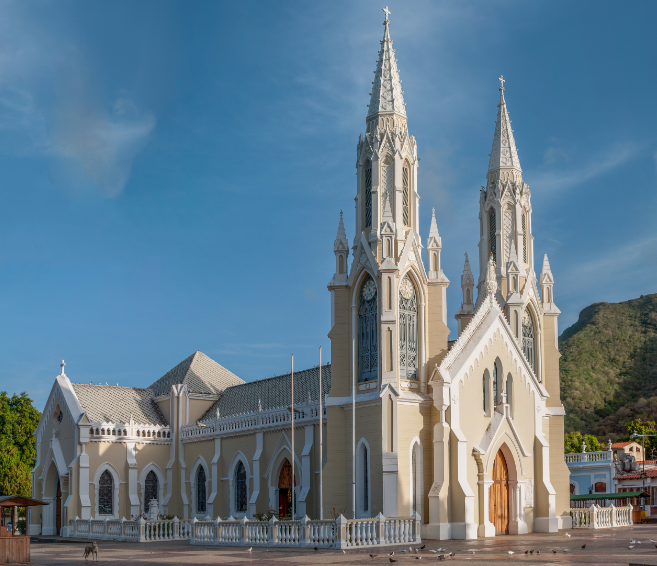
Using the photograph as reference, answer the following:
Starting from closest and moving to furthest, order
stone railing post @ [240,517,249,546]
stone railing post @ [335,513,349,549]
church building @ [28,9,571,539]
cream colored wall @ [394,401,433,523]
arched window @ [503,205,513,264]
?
stone railing post @ [335,513,349,549] < stone railing post @ [240,517,249,546] < cream colored wall @ [394,401,433,523] < church building @ [28,9,571,539] < arched window @ [503,205,513,264]

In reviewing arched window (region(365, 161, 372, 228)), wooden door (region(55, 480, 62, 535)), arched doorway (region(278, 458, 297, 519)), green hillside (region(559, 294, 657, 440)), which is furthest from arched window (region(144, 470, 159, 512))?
green hillside (region(559, 294, 657, 440))

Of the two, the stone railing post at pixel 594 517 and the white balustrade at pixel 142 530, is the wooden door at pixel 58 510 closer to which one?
the white balustrade at pixel 142 530

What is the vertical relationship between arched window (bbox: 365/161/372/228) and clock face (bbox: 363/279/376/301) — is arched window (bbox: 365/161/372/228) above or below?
above

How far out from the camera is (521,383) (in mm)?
36031

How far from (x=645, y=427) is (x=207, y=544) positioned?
7237 cm

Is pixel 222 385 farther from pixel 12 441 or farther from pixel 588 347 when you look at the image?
pixel 588 347

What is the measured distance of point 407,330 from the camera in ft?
109

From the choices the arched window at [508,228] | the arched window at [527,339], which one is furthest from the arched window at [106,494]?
the arched window at [508,228]

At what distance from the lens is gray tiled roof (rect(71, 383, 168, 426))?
46.3 metres

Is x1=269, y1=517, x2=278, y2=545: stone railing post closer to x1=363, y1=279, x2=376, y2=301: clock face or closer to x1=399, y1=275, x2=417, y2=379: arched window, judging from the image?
x1=399, y1=275, x2=417, y2=379: arched window

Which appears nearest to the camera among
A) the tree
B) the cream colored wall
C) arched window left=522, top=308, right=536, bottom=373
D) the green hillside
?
the cream colored wall

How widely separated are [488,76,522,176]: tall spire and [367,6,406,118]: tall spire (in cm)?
810

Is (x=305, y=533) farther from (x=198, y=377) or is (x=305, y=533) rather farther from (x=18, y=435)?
(x=18, y=435)

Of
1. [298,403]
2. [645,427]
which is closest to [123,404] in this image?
[298,403]
